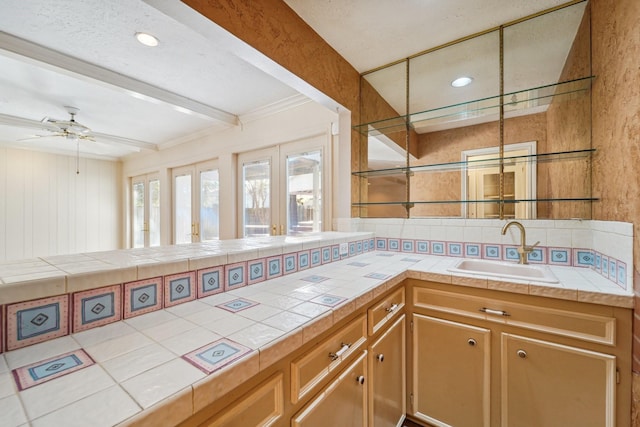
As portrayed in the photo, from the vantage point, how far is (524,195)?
1.72 meters

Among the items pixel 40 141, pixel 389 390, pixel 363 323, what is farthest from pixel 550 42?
pixel 40 141

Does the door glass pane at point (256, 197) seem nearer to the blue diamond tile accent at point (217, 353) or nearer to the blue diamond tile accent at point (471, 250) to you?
the blue diamond tile accent at point (471, 250)

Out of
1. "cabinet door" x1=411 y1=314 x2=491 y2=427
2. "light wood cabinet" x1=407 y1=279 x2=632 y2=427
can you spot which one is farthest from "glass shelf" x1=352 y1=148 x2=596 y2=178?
"cabinet door" x1=411 y1=314 x2=491 y2=427

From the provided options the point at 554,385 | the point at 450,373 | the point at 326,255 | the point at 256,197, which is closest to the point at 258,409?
the point at 326,255

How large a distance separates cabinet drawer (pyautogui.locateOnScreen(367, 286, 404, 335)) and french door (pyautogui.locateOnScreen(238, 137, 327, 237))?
1.28 meters

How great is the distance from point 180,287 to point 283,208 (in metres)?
2.03

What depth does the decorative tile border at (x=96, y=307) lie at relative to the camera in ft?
2.24

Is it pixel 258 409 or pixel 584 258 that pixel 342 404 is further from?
pixel 584 258

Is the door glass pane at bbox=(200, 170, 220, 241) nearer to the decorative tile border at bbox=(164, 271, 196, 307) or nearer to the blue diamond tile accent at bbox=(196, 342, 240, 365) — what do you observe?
the decorative tile border at bbox=(164, 271, 196, 307)

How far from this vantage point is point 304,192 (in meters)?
2.75

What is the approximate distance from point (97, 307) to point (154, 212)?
15.6 ft

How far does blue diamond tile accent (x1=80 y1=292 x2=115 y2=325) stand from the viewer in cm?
70

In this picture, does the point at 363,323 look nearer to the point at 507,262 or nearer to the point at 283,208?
the point at 507,262

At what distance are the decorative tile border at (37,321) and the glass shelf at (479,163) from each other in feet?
6.27
